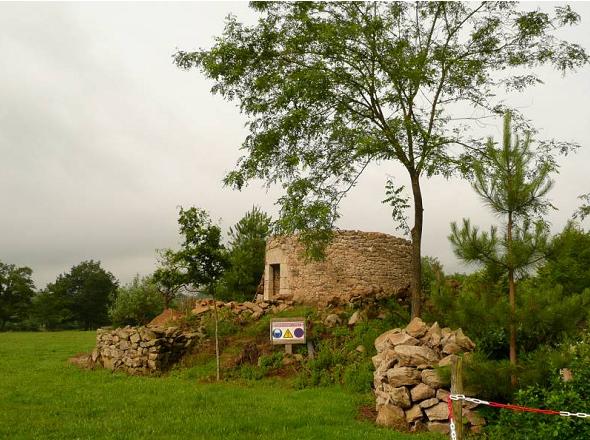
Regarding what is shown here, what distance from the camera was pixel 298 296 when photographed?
1875cm

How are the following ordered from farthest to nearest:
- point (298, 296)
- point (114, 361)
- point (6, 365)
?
point (298, 296) < point (6, 365) < point (114, 361)

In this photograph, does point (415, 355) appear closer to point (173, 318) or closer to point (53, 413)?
point (53, 413)

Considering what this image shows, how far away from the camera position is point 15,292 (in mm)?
55812

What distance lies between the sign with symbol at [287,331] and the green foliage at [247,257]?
12882 millimetres

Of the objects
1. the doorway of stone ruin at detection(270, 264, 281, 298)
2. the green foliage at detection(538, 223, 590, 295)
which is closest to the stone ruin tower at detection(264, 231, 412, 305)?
the doorway of stone ruin at detection(270, 264, 281, 298)

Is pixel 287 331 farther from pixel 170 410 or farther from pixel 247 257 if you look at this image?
pixel 247 257

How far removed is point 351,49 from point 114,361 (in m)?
11.7

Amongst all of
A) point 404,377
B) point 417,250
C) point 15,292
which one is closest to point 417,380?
point 404,377

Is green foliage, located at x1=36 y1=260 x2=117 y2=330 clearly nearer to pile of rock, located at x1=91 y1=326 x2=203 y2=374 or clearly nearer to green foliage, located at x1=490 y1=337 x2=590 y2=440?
pile of rock, located at x1=91 y1=326 x2=203 y2=374

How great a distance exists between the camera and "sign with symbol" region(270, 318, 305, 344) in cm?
1426

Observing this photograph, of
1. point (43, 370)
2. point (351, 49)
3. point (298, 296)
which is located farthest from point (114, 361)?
point (351, 49)

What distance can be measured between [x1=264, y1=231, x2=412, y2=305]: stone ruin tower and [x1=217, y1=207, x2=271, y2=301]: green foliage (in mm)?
8139

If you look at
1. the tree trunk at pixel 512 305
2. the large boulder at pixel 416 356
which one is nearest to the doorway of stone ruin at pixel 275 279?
the large boulder at pixel 416 356

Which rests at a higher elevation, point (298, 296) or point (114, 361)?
point (298, 296)
